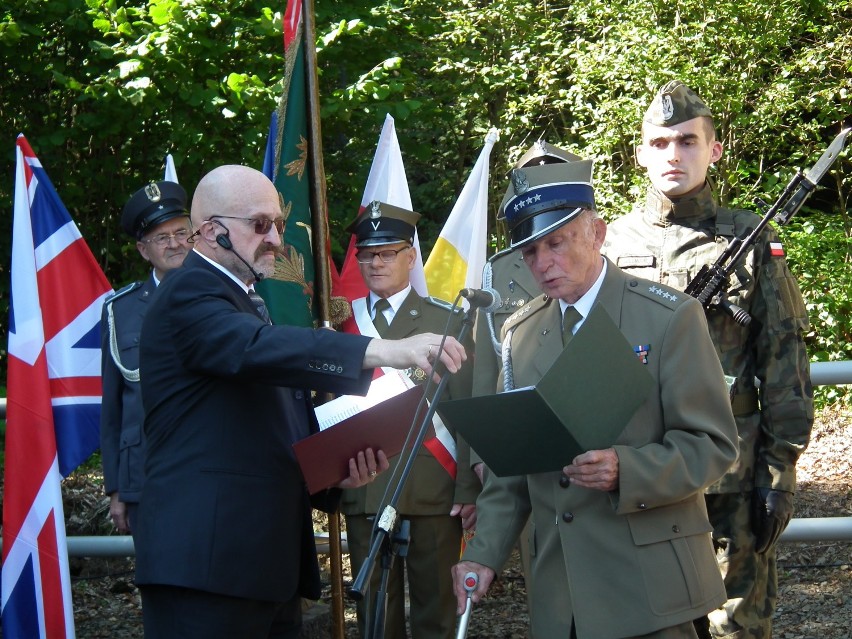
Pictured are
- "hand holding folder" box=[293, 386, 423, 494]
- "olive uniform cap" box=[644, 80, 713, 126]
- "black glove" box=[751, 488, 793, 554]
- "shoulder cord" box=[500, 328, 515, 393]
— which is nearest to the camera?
"hand holding folder" box=[293, 386, 423, 494]

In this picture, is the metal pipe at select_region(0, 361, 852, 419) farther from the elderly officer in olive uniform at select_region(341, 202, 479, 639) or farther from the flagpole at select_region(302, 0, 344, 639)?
the flagpole at select_region(302, 0, 344, 639)

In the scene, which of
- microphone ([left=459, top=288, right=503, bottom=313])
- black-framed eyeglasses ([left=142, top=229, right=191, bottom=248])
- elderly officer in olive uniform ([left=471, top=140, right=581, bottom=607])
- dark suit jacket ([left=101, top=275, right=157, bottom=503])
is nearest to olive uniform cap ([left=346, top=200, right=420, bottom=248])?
elderly officer in olive uniform ([left=471, top=140, right=581, bottom=607])

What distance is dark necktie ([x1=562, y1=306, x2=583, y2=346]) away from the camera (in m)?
3.21

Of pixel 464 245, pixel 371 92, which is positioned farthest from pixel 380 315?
pixel 371 92

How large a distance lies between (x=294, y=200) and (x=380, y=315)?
2.16 ft

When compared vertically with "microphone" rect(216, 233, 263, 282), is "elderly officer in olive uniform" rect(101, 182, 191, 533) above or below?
below

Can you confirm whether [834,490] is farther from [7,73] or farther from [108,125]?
[7,73]

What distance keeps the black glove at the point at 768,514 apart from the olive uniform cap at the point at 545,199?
1.48 meters

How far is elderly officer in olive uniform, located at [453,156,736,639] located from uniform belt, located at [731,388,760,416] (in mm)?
1138

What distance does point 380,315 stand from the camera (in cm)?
522

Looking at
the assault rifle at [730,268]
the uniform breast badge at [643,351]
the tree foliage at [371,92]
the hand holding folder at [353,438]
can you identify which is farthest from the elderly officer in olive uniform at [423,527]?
the tree foliage at [371,92]

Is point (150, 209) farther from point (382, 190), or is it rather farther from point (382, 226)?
point (382, 190)

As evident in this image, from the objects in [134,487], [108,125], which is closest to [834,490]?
[134,487]

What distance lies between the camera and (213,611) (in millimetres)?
3238
